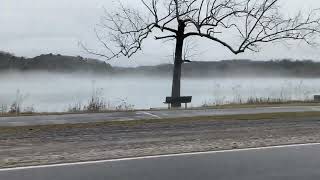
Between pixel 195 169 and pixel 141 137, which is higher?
pixel 141 137

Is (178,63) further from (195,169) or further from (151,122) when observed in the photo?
(195,169)

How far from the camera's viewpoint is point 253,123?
19.7 metres

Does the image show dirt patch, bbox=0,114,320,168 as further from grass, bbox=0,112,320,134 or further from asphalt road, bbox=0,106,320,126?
asphalt road, bbox=0,106,320,126

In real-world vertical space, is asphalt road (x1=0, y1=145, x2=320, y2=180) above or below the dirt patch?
below

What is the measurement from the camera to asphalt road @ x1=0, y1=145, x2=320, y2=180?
9836 mm

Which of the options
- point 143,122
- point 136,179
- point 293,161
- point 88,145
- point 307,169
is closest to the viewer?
point 136,179

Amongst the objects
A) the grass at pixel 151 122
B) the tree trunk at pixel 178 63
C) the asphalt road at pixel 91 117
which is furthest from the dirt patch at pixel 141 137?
the tree trunk at pixel 178 63

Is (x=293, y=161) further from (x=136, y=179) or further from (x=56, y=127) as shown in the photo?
(x=56, y=127)

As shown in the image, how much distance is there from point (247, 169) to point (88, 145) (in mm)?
4781

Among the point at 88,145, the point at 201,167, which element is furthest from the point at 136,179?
the point at 88,145

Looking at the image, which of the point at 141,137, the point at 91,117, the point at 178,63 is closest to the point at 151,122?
the point at 91,117

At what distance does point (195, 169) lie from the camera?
10523mm

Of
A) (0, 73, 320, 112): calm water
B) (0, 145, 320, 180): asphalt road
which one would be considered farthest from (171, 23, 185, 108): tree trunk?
(0, 145, 320, 180): asphalt road

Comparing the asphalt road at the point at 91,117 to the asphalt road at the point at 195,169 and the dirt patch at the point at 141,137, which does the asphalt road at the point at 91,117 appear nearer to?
the dirt patch at the point at 141,137
